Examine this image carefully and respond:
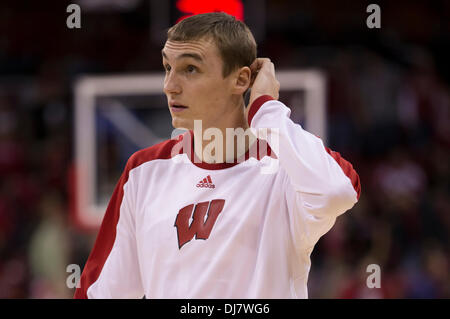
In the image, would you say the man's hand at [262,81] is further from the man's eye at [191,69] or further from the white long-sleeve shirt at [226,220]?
the man's eye at [191,69]

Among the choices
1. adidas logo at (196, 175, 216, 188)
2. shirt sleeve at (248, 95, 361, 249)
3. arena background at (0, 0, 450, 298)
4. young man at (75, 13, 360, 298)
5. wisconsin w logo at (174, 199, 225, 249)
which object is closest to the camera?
shirt sleeve at (248, 95, 361, 249)

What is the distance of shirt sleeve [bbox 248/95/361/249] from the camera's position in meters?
2.54

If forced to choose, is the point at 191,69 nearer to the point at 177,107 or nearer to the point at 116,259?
the point at 177,107

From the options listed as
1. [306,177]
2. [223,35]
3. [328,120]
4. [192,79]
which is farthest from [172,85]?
[328,120]

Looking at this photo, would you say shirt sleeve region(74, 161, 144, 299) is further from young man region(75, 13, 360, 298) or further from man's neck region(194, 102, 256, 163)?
man's neck region(194, 102, 256, 163)

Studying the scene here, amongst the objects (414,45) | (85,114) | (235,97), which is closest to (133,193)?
(235,97)

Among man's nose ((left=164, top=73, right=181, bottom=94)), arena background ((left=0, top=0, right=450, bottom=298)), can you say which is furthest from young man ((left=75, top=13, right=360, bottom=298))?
arena background ((left=0, top=0, right=450, bottom=298))

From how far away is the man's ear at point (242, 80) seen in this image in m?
2.95

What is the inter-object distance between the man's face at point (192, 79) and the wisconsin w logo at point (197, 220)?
0.35m

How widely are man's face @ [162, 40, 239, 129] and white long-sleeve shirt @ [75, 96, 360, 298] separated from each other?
21cm

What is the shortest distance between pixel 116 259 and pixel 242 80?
0.95 m

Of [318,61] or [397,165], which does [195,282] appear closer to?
[397,165]

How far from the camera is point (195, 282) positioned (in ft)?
9.01

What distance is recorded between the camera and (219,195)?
9.50ft
